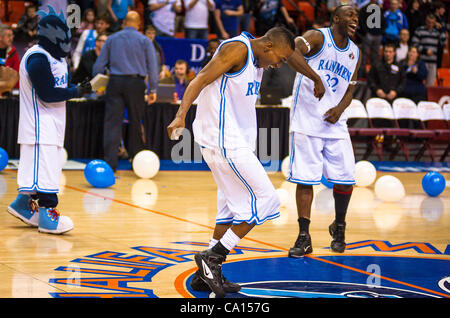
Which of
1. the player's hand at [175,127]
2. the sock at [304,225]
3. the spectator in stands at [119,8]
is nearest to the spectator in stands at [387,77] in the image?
the spectator in stands at [119,8]

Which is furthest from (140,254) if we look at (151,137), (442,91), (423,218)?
(442,91)

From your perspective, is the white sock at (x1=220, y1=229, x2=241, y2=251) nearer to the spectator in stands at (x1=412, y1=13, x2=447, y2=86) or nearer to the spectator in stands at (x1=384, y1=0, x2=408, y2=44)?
the spectator in stands at (x1=384, y1=0, x2=408, y2=44)

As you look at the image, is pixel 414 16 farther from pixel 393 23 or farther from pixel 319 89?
pixel 319 89

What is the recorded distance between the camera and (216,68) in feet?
14.6

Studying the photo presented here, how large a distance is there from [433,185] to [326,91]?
4165 millimetres

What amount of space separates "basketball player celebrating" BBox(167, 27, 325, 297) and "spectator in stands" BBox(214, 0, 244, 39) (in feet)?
35.8

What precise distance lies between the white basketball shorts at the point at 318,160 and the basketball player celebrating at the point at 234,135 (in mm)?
1464

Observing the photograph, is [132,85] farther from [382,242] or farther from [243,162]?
[243,162]

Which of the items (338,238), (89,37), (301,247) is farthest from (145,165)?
(301,247)

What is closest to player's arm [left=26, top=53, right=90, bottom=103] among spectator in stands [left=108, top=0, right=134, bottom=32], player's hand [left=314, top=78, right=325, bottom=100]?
player's hand [left=314, top=78, right=325, bottom=100]

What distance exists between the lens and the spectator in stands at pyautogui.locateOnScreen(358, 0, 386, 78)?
1588 cm

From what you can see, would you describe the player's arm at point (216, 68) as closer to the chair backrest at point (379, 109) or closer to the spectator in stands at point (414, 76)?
the chair backrest at point (379, 109)

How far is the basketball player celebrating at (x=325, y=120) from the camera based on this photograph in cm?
609

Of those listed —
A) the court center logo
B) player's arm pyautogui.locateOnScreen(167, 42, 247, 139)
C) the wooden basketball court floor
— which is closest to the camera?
player's arm pyautogui.locateOnScreen(167, 42, 247, 139)
